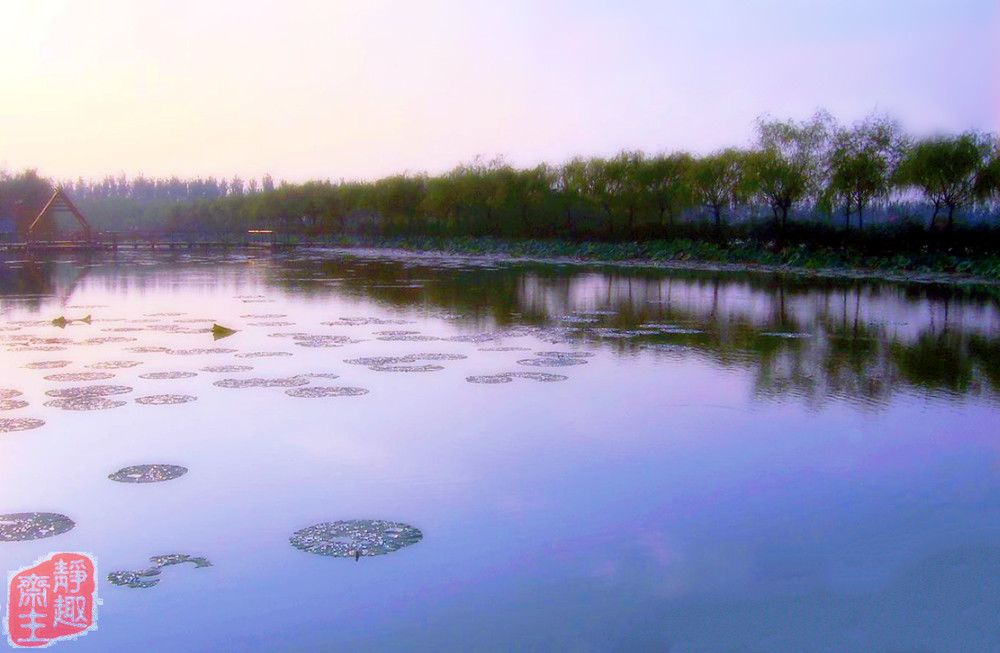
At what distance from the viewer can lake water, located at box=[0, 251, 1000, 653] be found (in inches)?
191

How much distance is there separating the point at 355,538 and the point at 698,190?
44.4m

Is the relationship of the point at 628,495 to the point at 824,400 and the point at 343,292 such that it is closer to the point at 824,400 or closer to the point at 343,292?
the point at 824,400

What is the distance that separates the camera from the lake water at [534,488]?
4.84 metres

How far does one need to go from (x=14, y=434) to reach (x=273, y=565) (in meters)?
4.13

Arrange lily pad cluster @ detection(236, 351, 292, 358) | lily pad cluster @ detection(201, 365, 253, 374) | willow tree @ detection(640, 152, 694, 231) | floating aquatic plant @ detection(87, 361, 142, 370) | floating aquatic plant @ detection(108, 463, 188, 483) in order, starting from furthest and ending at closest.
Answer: willow tree @ detection(640, 152, 694, 231), lily pad cluster @ detection(236, 351, 292, 358), floating aquatic plant @ detection(87, 361, 142, 370), lily pad cluster @ detection(201, 365, 253, 374), floating aquatic plant @ detection(108, 463, 188, 483)

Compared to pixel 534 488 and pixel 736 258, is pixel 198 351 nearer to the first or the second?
pixel 534 488

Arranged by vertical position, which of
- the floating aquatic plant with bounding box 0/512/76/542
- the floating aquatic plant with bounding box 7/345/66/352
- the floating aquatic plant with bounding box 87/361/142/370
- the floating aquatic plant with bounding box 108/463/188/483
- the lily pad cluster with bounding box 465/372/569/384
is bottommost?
the floating aquatic plant with bounding box 0/512/76/542

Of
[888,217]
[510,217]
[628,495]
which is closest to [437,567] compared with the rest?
[628,495]

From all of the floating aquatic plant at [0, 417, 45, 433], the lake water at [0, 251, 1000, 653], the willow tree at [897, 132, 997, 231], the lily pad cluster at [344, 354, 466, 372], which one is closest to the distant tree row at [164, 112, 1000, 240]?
the willow tree at [897, 132, 997, 231]

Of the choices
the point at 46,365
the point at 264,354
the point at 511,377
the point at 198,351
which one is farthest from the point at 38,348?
the point at 511,377

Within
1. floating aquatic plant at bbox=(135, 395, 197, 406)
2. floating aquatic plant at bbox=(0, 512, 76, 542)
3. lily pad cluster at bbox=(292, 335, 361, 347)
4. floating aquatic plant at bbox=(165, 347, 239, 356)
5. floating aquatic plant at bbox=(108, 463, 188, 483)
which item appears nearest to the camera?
floating aquatic plant at bbox=(0, 512, 76, 542)

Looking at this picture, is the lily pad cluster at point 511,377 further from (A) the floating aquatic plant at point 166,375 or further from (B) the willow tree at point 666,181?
(B) the willow tree at point 666,181

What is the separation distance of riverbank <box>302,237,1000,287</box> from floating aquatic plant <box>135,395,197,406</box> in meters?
26.0

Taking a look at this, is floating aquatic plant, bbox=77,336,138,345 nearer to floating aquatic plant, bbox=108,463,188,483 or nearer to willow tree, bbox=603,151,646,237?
floating aquatic plant, bbox=108,463,188,483
